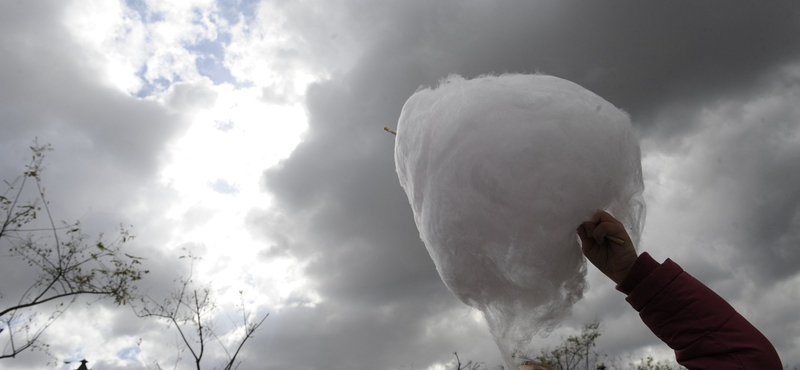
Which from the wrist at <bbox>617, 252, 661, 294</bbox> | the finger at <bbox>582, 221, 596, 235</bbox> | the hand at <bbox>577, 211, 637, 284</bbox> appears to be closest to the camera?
the wrist at <bbox>617, 252, 661, 294</bbox>

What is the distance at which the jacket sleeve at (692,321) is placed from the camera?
1608 millimetres

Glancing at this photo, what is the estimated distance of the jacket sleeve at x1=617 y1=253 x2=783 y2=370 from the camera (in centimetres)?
161

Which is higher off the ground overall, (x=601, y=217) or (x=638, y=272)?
(x=601, y=217)

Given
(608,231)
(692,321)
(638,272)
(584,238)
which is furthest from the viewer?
(584,238)

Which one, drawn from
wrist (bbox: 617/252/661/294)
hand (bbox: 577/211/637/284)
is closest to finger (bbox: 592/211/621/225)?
hand (bbox: 577/211/637/284)

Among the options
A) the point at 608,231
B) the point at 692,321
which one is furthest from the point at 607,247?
the point at 692,321

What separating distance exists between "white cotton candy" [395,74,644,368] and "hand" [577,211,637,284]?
0.05 meters

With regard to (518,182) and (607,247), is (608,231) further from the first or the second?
(518,182)

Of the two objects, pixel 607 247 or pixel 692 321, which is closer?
pixel 692 321

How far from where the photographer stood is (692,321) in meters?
1.74

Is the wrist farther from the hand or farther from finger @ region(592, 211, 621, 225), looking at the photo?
finger @ region(592, 211, 621, 225)

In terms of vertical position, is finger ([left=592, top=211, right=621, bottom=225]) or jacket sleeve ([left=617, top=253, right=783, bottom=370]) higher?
finger ([left=592, top=211, right=621, bottom=225])

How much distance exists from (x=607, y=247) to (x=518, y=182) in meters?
0.48

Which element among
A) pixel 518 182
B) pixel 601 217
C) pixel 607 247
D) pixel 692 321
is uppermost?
pixel 518 182
